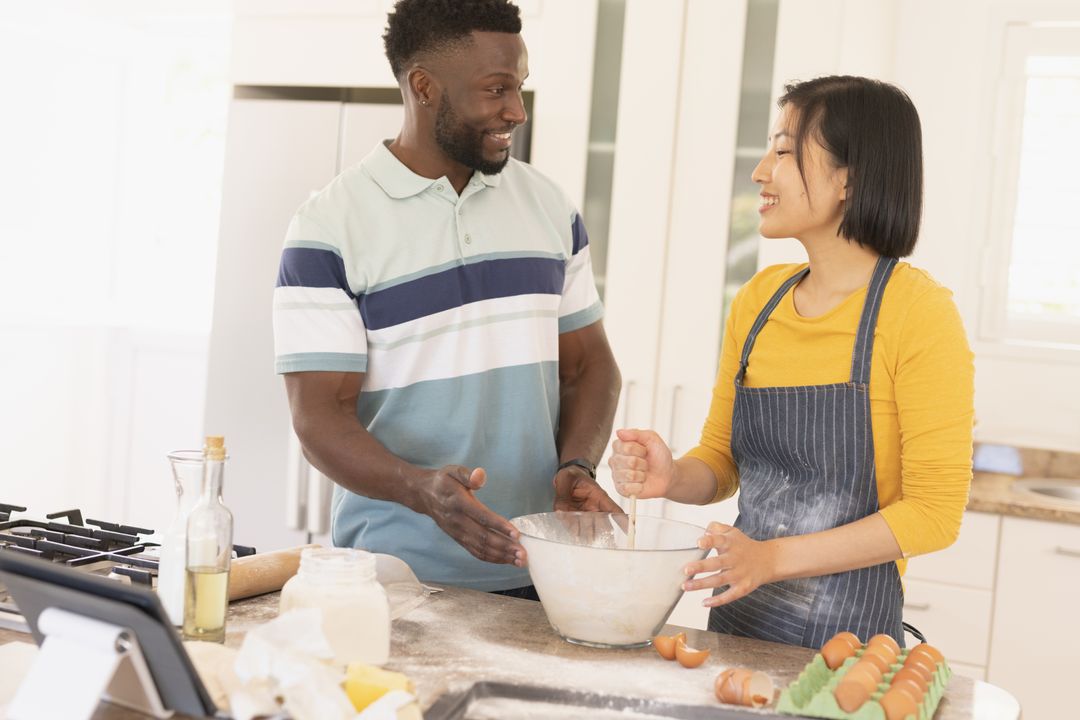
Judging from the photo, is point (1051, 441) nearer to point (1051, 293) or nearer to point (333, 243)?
point (1051, 293)

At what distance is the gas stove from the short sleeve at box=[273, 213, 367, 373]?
0.93 ft

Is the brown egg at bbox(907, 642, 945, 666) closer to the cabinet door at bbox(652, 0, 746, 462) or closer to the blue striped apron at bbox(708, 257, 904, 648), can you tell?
the blue striped apron at bbox(708, 257, 904, 648)

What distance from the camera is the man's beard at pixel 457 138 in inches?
66.0

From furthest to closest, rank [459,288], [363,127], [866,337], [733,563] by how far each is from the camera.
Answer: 1. [363,127]
2. [459,288]
3. [866,337]
4. [733,563]

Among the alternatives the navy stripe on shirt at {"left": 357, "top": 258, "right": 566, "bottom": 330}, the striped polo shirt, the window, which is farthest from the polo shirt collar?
the window

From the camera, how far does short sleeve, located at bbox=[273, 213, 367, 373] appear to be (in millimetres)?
1547

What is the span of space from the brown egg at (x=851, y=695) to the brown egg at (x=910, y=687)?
0.04 metres

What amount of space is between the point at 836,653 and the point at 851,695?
127 mm

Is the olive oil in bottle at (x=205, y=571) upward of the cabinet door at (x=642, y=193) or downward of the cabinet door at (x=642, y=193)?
downward

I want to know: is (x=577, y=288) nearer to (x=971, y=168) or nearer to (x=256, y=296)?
(x=256, y=296)

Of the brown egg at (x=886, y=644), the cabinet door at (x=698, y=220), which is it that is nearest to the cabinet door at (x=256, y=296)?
the cabinet door at (x=698, y=220)

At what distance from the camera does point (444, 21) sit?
65.9 inches

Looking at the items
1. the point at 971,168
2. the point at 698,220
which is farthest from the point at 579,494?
the point at 971,168

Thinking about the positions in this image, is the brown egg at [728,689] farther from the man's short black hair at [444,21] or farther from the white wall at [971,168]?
the white wall at [971,168]
